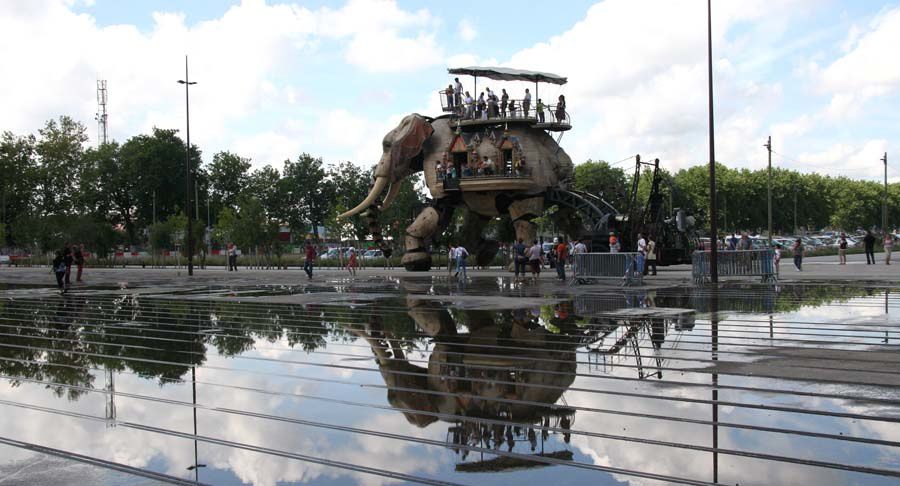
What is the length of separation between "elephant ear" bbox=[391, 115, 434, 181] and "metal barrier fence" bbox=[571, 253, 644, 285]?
10.8 m

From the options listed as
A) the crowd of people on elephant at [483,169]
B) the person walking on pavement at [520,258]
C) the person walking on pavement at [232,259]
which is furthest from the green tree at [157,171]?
the person walking on pavement at [520,258]

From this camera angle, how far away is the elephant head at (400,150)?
35156 millimetres

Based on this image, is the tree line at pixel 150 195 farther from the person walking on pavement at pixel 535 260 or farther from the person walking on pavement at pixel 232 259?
the person walking on pavement at pixel 535 260

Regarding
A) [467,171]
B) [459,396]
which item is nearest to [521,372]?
[459,396]

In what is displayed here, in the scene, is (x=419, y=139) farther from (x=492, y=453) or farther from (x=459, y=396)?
(x=492, y=453)

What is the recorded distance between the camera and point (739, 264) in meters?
27.2

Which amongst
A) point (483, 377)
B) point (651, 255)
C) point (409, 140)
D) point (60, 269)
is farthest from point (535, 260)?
point (483, 377)

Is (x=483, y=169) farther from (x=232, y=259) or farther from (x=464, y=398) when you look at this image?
(x=464, y=398)

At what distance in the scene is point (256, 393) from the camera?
30.6 feet

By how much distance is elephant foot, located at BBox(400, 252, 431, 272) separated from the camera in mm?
37000

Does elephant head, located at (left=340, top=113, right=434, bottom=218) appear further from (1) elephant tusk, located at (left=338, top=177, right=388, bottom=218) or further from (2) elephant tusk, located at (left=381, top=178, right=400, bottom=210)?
(2) elephant tusk, located at (left=381, top=178, right=400, bottom=210)

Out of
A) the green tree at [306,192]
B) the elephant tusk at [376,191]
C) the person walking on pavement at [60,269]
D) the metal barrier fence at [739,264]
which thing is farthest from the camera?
the green tree at [306,192]

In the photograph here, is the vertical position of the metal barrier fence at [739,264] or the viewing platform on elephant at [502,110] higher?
the viewing platform on elephant at [502,110]

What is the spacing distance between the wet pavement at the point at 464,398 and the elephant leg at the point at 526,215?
16.3 meters
